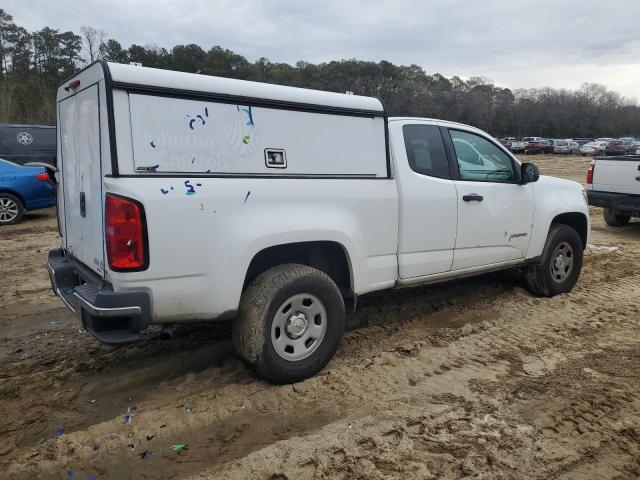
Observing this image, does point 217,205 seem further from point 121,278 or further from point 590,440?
point 590,440

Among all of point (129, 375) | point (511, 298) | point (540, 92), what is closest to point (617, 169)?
point (511, 298)

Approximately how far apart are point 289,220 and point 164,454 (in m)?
1.61

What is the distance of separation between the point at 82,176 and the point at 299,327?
72.0 inches

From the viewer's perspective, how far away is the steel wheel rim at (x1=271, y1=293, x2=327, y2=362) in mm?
3541

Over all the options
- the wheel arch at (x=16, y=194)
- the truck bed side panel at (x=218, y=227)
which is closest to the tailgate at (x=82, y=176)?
the truck bed side panel at (x=218, y=227)

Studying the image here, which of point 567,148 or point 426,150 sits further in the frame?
point 567,148

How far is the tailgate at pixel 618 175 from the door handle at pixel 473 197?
6.19 meters

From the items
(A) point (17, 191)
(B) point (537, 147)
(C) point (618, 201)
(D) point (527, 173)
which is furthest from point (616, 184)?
(B) point (537, 147)

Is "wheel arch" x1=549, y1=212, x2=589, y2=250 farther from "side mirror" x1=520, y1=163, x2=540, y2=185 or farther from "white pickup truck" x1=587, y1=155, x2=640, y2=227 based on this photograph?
"white pickup truck" x1=587, y1=155, x2=640, y2=227

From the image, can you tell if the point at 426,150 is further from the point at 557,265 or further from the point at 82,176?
the point at 82,176

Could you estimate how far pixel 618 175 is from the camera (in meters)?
9.59

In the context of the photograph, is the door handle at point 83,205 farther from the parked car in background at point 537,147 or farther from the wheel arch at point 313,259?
the parked car in background at point 537,147

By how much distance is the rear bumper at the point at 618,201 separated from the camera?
9.31 m

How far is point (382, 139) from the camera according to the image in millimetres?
4035
